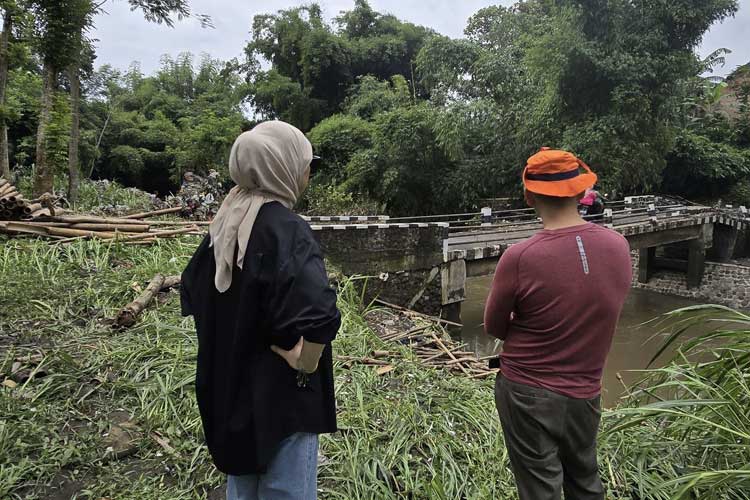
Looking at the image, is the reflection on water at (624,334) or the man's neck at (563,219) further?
the reflection on water at (624,334)

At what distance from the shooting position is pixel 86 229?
6.00 meters

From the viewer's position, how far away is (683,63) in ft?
42.7

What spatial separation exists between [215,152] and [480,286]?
9789 mm

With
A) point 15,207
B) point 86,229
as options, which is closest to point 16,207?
point 15,207

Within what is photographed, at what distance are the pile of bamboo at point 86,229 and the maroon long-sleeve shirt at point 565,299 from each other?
5.47m

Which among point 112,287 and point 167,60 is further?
point 167,60

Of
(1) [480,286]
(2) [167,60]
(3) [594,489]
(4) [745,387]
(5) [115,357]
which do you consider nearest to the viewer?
(3) [594,489]

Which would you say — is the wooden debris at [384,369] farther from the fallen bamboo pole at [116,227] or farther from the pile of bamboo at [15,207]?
the pile of bamboo at [15,207]

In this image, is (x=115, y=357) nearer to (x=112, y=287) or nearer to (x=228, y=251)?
(x=112, y=287)

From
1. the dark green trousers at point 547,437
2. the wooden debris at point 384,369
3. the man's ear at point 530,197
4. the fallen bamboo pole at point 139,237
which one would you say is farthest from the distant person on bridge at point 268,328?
the fallen bamboo pole at point 139,237

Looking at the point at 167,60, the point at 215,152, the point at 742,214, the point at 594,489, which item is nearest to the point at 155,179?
the point at 215,152

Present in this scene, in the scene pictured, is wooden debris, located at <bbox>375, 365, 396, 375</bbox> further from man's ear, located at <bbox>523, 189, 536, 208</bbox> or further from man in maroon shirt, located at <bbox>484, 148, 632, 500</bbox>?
man's ear, located at <bbox>523, 189, 536, 208</bbox>

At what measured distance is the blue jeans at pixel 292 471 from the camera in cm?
128

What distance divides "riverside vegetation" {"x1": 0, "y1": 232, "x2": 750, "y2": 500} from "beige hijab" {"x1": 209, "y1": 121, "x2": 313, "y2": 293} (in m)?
1.40
